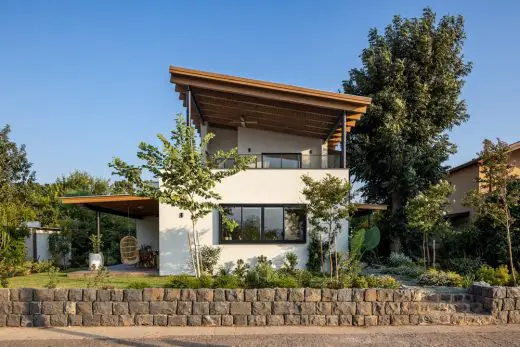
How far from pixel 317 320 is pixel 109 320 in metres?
4.35

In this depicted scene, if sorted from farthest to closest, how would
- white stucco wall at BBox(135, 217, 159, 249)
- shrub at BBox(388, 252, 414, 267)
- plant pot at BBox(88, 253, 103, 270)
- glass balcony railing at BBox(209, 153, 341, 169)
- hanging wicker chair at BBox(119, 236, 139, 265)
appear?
white stucco wall at BBox(135, 217, 159, 249)
hanging wicker chair at BBox(119, 236, 139, 265)
shrub at BBox(388, 252, 414, 267)
plant pot at BBox(88, 253, 103, 270)
glass balcony railing at BBox(209, 153, 341, 169)

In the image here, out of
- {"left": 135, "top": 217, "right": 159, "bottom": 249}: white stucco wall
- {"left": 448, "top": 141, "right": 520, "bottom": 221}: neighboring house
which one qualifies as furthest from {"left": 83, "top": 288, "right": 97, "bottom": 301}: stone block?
{"left": 448, "top": 141, "right": 520, "bottom": 221}: neighboring house

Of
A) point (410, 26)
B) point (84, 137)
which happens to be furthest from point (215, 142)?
point (410, 26)

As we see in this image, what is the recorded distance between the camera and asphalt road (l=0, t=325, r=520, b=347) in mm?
8109

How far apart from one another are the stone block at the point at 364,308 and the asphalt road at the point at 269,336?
416 mm

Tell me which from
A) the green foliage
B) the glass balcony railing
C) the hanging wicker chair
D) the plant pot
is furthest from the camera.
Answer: the hanging wicker chair

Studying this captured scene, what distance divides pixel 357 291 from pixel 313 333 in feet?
4.86

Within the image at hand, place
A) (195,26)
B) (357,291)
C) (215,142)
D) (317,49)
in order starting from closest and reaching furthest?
(357,291), (195,26), (317,49), (215,142)

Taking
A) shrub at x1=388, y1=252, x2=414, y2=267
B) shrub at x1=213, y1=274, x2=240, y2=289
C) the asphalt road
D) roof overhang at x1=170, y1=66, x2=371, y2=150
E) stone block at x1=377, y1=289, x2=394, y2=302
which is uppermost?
roof overhang at x1=170, y1=66, x2=371, y2=150

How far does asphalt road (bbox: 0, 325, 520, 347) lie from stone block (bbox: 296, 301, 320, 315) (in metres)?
0.39

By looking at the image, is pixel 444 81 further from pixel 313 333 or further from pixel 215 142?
pixel 313 333

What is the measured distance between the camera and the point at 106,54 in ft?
49.2

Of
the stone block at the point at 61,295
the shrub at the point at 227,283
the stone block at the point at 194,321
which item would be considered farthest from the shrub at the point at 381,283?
the stone block at the point at 61,295

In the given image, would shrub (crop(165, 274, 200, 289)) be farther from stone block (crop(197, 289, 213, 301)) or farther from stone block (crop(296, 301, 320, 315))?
stone block (crop(296, 301, 320, 315))
